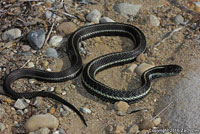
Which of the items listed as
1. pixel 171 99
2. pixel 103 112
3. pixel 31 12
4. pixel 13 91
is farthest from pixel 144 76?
pixel 31 12

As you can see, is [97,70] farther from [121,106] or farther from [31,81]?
[31,81]

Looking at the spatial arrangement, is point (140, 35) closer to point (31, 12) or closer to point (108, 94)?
point (108, 94)

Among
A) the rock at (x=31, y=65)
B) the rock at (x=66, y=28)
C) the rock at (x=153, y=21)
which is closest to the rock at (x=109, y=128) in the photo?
the rock at (x=31, y=65)

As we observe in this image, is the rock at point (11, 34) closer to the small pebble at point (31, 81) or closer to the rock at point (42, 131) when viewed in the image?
the small pebble at point (31, 81)

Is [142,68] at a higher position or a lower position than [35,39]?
lower

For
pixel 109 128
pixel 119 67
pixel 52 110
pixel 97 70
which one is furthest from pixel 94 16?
pixel 109 128

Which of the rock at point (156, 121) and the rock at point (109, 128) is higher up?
the rock at point (156, 121)
